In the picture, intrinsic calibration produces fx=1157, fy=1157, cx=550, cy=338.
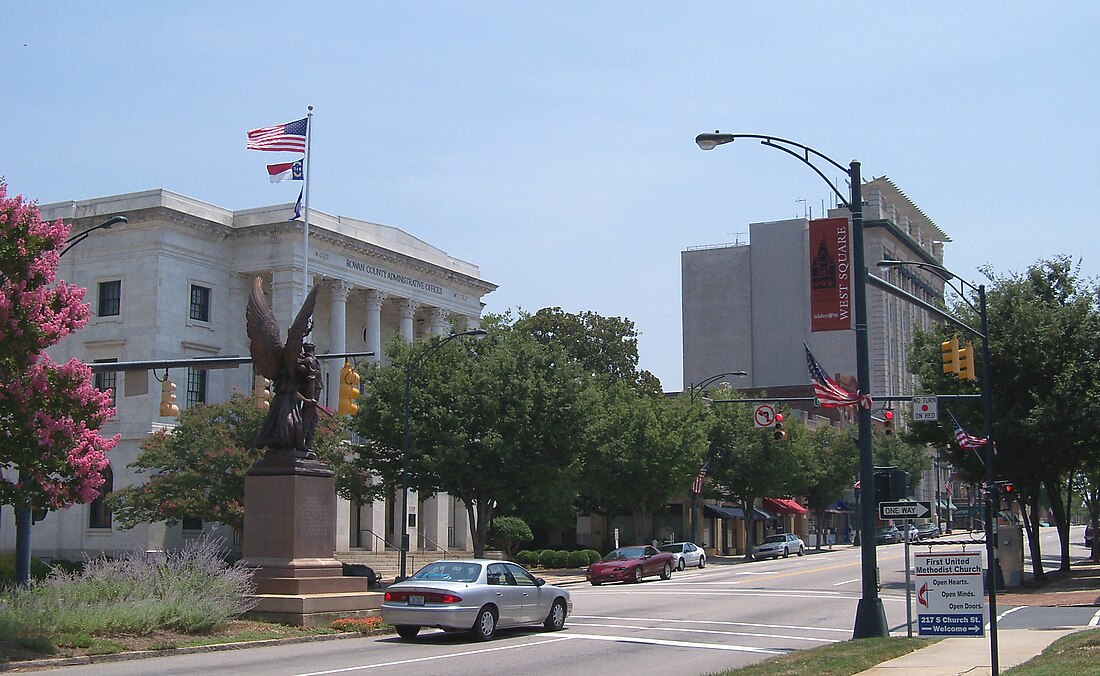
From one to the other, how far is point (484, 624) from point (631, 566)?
26.5 meters

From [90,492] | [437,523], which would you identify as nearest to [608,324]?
[437,523]

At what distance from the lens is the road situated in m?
17.2

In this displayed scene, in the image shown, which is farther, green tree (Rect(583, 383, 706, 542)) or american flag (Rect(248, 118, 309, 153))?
green tree (Rect(583, 383, 706, 542))

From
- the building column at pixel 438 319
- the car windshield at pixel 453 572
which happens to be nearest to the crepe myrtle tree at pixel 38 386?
the car windshield at pixel 453 572

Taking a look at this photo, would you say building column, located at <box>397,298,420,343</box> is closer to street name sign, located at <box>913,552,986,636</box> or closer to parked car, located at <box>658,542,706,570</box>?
parked car, located at <box>658,542,706,570</box>

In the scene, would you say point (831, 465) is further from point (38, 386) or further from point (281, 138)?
point (38, 386)

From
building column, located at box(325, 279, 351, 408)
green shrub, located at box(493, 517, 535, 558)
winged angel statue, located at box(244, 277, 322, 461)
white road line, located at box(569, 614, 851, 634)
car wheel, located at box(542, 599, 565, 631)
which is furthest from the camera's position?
building column, located at box(325, 279, 351, 408)

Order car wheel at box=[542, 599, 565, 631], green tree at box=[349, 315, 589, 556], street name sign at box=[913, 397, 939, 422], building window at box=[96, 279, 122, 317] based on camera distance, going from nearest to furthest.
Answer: car wheel at box=[542, 599, 565, 631]
street name sign at box=[913, 397, 939, 422]
green tree at box=[349, 315, 589, 556]
building window at box=[96, 279, 122, 317]

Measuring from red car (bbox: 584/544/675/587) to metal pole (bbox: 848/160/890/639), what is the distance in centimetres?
2625

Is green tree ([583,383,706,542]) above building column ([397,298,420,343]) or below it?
below

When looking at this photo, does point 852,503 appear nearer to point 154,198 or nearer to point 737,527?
point 737,527

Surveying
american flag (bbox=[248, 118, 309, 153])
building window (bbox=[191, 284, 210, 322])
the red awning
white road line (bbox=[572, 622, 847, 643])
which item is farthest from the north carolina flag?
the red awning

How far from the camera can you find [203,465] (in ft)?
147

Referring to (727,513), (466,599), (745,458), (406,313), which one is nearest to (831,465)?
(727,513)
